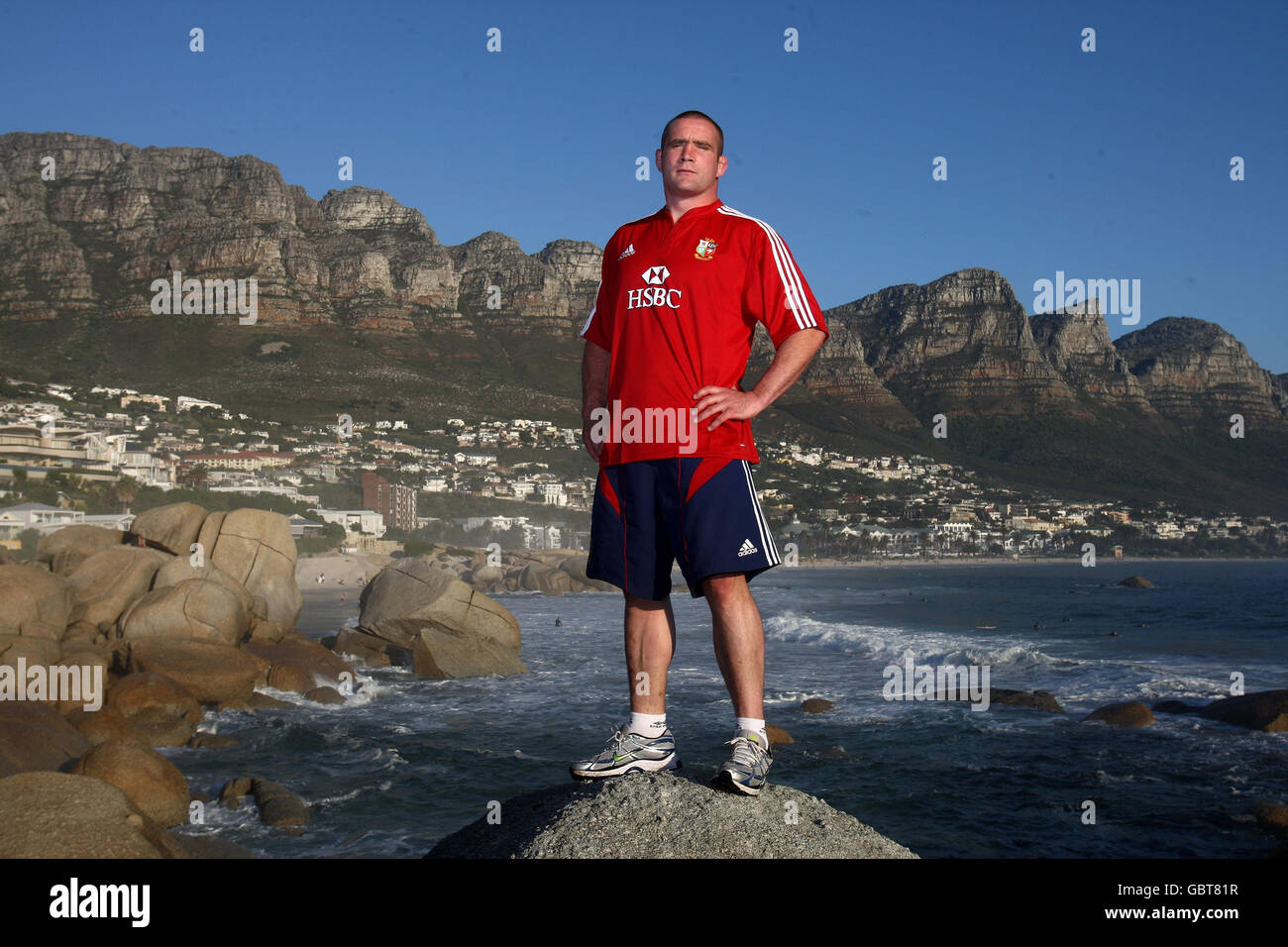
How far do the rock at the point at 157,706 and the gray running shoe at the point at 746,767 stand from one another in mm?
14564

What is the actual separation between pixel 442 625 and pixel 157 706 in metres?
9.33

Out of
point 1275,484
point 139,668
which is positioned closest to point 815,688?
point 139,668

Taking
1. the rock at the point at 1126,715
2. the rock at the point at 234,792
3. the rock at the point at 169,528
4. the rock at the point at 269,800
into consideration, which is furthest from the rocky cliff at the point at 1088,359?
the rock at the point at 234,792

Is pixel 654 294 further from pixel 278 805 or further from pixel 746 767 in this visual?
pixel 278 805

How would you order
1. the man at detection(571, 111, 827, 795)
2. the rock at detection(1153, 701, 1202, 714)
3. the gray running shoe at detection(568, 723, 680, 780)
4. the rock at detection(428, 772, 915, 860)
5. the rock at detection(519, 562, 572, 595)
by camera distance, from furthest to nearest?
1. the rock at detection(519, 562, 572, 595)
2. the rock at detection(1153, 701, 1202, 714)
3. the gray running shoe at detection(568, 723, 680, 780)
4. the man at detection(571, 111, 827, 795)
5. the rock at detection(428, 772, 915, 860)

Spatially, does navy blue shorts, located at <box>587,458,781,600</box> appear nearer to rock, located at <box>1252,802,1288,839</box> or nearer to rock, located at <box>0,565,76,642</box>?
rock, located at <box>1252,802,1288,839</box>

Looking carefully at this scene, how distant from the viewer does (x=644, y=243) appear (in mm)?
4148

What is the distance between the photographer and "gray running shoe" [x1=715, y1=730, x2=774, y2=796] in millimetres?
3797

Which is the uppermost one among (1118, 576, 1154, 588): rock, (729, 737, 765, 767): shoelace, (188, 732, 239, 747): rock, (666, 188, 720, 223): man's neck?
(666, 188, 720, 223): man's neck

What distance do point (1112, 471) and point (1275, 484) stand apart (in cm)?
3834

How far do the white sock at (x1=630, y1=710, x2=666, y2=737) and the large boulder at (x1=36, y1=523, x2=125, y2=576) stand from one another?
21314mm

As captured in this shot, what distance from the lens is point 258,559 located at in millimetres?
25344

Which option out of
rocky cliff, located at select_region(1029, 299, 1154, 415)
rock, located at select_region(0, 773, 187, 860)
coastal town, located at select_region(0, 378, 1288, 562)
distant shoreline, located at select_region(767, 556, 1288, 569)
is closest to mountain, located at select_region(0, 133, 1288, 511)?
rocky cliff, located at select_region(1029, 299, 1154, 415)

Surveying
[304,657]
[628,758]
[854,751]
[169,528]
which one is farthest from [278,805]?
[169,528]
